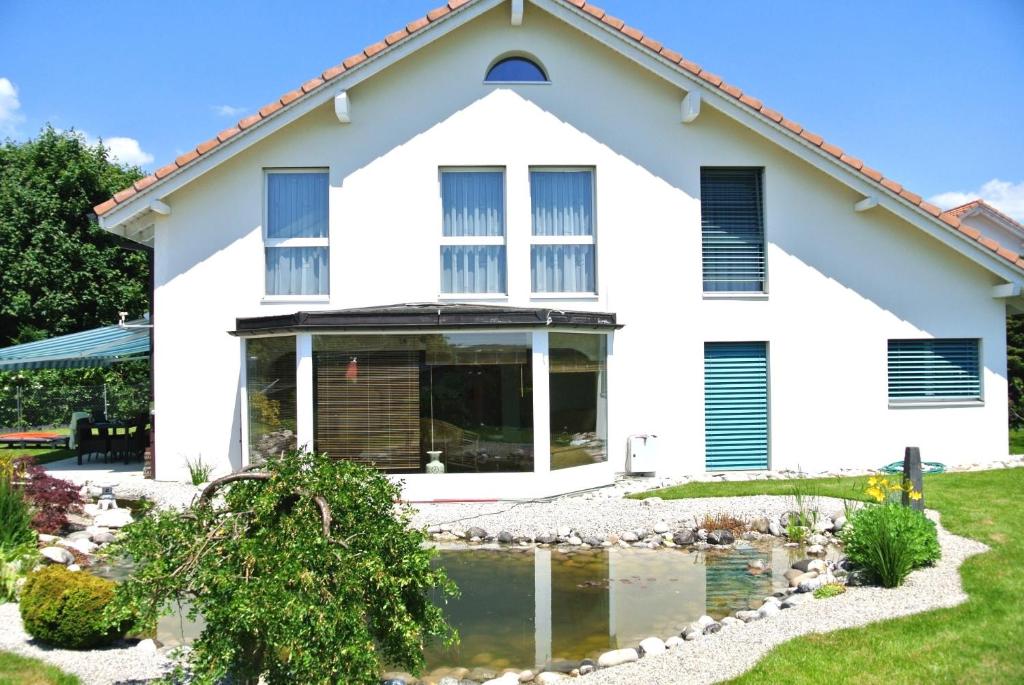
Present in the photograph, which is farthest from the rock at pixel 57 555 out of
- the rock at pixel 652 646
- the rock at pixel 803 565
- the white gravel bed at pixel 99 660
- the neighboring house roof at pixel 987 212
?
the neighboring house roof at pixel 987 212

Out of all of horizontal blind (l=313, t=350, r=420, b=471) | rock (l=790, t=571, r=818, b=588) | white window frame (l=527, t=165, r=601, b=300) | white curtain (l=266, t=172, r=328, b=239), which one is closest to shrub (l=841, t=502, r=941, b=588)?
rock (l=790, t=571, r=818, b=588)

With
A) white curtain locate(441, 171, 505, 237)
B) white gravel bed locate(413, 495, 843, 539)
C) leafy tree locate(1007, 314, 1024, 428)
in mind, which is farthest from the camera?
leafy tree locate(1007, 314, 1024, 428)

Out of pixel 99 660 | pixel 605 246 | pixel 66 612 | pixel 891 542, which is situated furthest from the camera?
pixel 605 246

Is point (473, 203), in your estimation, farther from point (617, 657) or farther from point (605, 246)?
point (617, 657)

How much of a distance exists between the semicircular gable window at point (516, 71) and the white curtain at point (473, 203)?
187 cm

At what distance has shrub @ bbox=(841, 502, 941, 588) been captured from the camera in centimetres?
759

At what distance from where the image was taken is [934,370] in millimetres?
15812

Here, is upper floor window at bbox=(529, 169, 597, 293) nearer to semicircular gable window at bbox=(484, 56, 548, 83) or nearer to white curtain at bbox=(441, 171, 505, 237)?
white curtain at bbox=(441, 171, 505, 237)

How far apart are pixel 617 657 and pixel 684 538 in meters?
4.34

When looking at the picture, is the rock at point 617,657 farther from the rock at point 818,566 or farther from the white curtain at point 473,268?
the white curtain at point 473,268

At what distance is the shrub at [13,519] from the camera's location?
949cm

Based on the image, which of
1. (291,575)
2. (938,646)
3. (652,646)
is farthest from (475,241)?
(291,575)

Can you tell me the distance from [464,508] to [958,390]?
10361 mm

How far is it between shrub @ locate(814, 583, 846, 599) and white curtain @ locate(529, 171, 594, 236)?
9027 mm
